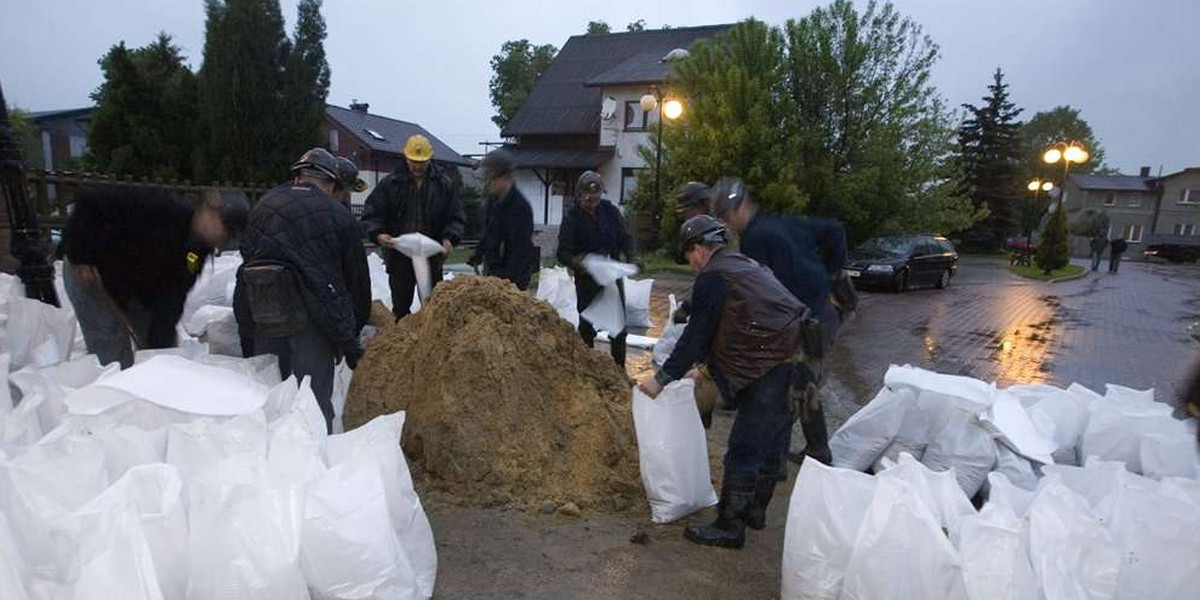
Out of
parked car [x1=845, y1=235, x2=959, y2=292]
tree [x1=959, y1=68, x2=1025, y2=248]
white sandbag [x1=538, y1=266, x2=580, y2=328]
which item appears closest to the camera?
white sandbag [x1=538, y1=266, x2=580, y2=328]

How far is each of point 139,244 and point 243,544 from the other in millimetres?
2120

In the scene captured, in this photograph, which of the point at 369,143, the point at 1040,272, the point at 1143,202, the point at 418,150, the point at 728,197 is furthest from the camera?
the point at 1143,202

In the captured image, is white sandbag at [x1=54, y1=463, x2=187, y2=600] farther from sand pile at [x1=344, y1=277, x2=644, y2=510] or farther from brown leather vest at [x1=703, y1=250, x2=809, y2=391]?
brown leather vest at [x1=703, y1=250, x2=809, y2=391]

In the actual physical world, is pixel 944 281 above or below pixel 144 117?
below

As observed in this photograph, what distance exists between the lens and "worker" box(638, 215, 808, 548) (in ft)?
9.66

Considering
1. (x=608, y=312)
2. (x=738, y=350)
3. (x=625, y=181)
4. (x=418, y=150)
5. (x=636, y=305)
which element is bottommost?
(x=636, y=305)

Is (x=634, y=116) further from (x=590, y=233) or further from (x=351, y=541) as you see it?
(x=351, y=541)

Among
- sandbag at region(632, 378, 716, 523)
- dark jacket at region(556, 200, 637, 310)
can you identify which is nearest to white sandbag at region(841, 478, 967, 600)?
sandbag at region(632, 378, 716, 523)

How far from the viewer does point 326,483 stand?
213cm

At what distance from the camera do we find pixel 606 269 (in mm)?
5137

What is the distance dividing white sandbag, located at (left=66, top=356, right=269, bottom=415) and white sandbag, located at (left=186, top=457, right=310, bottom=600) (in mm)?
738

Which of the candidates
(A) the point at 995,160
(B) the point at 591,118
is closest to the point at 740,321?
(B) the point at 591,118

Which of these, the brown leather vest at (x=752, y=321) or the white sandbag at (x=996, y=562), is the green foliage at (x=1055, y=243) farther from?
the white sandbag at (x=996, y=562)

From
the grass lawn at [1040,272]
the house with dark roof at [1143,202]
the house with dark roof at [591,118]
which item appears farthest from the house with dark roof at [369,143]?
the house with dark roof at [1143,202]
